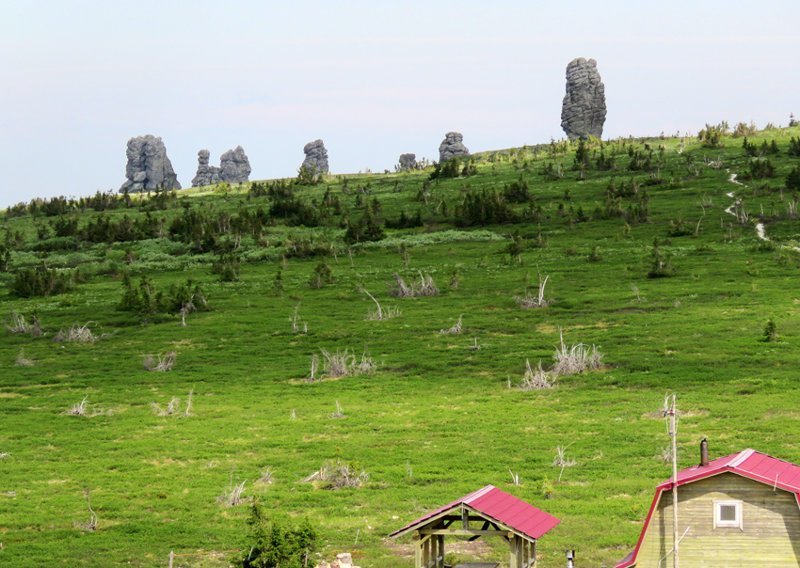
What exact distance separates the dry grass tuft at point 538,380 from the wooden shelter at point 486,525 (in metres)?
23.9

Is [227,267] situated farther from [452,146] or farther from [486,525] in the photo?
[452,146]

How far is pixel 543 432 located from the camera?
43.0m

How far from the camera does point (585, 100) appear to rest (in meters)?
160

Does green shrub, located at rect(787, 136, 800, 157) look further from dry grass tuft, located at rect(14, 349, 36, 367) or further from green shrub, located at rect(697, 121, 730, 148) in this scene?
dry grass tuft, located at rect(14, 349, 36, 367)

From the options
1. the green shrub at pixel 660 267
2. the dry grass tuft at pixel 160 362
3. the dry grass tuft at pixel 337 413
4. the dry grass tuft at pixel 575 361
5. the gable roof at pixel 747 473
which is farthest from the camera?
the green shrub at pixel 660 267

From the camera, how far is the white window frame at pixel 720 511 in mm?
24453

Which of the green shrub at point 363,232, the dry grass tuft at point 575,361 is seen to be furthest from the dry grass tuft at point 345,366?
the green shrub at point 363,232

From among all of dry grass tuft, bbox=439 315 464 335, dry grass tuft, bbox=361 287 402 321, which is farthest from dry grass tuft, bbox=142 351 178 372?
dry grass tuft, bbox=439 315 464 335

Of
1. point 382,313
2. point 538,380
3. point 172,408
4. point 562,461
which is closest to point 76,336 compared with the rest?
point 382,313

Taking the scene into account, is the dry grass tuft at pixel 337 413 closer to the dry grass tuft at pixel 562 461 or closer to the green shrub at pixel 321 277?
the dry grass tuft at pixel 562 461

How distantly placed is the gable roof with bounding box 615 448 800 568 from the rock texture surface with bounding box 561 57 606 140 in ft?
446

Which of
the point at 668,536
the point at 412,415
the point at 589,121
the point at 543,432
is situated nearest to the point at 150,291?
the point at 412,415

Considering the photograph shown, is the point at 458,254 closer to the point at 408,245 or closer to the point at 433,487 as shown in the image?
the point at 408,245

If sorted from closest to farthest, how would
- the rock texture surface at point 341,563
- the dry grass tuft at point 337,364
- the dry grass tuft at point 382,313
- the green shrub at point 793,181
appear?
1. the rock texture surface at point 341,563
2. the dry grass tuft at point 337,364
3. the dry grass tuft at point 382,313
4. the green shrub at point 793,181
